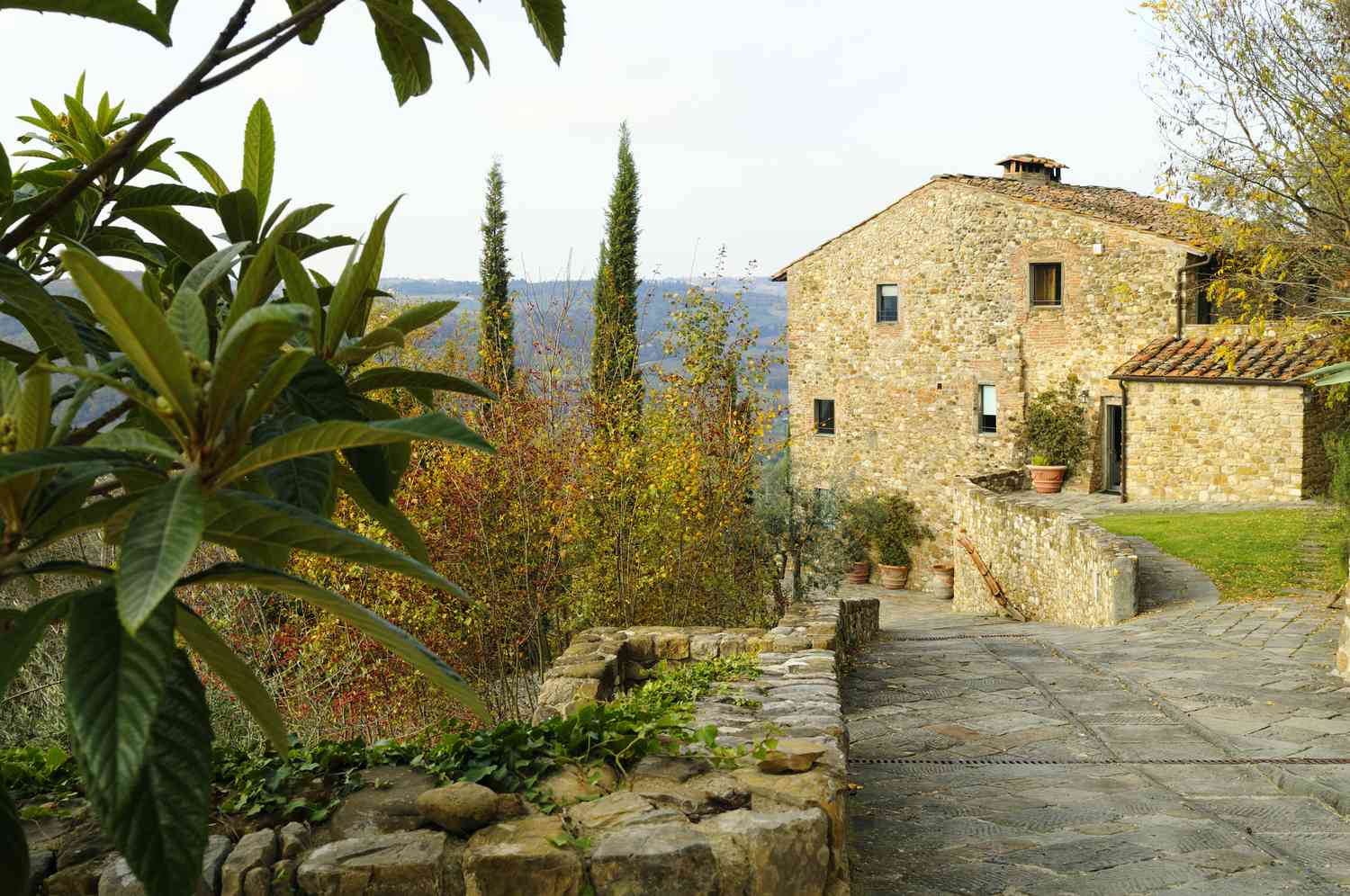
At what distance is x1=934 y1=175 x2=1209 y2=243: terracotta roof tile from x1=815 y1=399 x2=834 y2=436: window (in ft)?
17.4

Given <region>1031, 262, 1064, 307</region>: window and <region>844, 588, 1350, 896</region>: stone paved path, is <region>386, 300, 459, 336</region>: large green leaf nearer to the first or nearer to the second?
<region>844, 588, 1350, 896</region>: stone paved path

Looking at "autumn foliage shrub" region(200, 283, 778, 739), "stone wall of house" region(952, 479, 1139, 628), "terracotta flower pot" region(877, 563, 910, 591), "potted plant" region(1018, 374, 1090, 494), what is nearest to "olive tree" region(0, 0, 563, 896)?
"autumn foliage shrub" region(200, 283, 778, 739)

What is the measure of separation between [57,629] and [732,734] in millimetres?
5970

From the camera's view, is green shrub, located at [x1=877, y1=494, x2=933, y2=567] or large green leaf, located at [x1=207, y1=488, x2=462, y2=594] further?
green shrub, located at [x1=877, y1=494, x2=933, y2=567]

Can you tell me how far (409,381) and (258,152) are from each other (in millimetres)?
496

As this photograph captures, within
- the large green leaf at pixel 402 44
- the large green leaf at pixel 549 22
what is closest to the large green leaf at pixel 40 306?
the large green leaf at pixel 402 44

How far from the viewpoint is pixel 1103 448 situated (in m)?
19.2

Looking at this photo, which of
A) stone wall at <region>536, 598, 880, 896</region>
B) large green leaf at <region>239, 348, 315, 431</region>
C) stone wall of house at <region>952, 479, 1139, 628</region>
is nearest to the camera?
large green leaf at <region>239, 348, 315, 431</region>

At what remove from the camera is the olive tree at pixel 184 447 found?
1050 millimetres

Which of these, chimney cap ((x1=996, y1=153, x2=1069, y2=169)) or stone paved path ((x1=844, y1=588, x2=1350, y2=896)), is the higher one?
chimney cap ((x1=996, y1=153, x2=1069, y2=169))

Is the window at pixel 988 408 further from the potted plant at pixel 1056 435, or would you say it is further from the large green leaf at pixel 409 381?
the large green leaf at pixel 409 381

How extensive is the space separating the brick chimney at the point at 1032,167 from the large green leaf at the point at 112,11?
23476 mm

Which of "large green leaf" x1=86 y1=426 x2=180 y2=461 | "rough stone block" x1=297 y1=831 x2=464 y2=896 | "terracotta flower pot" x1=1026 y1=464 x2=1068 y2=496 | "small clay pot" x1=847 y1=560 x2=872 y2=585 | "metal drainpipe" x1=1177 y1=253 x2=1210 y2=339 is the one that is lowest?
"small clay pot" x1=847 y1=560 x2=872 y2=585

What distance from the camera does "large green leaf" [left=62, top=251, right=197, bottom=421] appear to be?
1093mm
